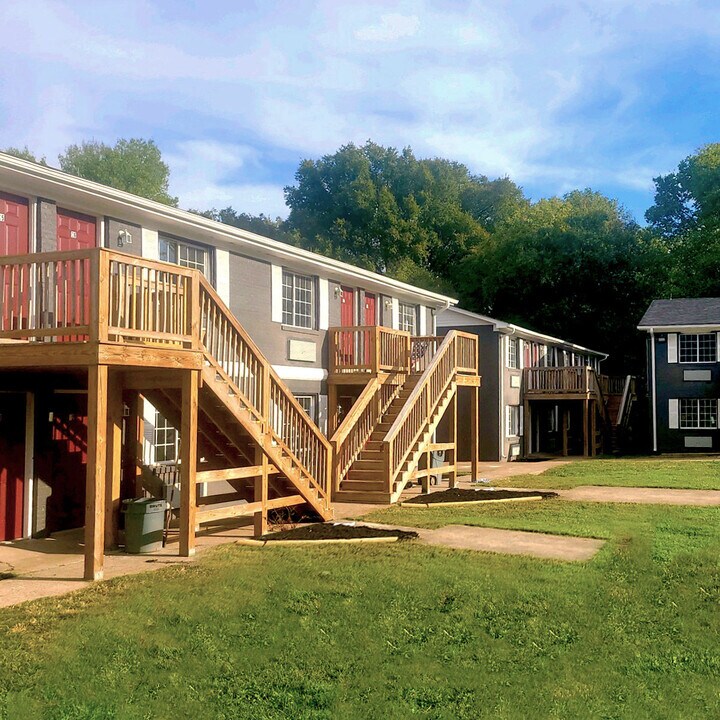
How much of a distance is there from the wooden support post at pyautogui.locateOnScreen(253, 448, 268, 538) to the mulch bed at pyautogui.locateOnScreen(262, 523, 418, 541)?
17cm

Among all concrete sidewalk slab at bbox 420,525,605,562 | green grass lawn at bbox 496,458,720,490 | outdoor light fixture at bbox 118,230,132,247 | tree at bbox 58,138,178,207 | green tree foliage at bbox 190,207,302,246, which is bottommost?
green grass lawn at bbox 496,458,720,490

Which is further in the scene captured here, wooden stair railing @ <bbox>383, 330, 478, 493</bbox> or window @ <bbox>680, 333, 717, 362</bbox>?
window @ <bbox>680, 333, 717, 362</bbox>

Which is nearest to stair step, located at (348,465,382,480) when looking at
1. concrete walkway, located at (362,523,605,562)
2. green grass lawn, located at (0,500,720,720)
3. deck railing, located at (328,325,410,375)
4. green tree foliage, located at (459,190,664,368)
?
deck railing, located at (328,325,410,375)

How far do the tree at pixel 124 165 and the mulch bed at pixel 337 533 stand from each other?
39.3 metres

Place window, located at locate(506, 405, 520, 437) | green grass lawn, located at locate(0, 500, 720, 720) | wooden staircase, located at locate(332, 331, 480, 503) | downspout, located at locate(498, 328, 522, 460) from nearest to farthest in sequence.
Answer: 1. green grass lawn, located at locate(0, 500, 720, 720)
2. wooden staircase, located at locate(332, 331, 480, 503)
3. downspout, located at locate(498, 328, 522, 460)
4. window, located at locate(506, 405, 520, 437)

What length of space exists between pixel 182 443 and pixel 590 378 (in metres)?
23.3

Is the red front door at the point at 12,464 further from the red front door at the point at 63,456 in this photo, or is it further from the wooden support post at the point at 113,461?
the wooden support post at the point at 113,461

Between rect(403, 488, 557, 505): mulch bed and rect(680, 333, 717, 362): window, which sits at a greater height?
rect(680, 333, 717, 362): window

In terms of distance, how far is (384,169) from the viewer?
59156mm

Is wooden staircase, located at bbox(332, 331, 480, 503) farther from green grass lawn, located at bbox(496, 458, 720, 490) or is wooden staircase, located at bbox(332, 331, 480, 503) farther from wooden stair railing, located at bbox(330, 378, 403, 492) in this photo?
green grass lawn, located at bbox(496, 458, 720, 490)

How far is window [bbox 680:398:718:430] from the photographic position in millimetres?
31781

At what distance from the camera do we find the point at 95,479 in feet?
28.9

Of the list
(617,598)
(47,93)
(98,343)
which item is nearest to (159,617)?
(98,343)

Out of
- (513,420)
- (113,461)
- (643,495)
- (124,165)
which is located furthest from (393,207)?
(113,461)
